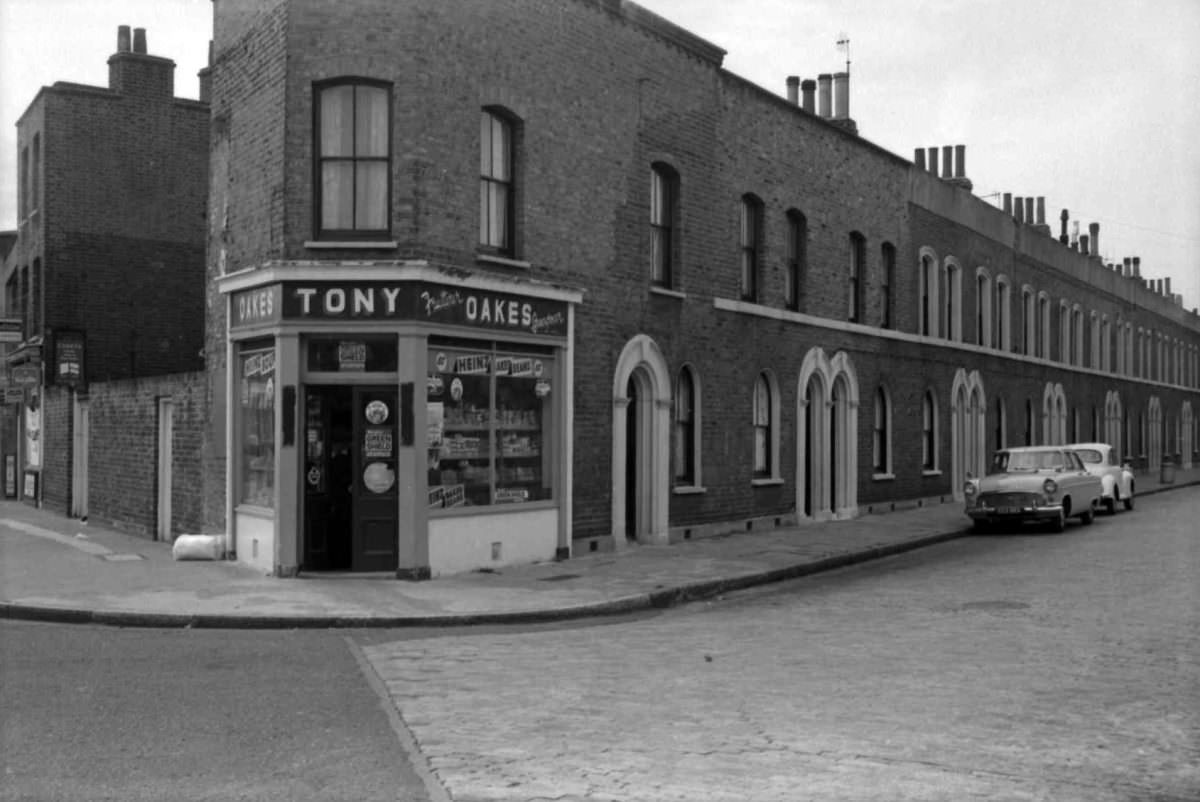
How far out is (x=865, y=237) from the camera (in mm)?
26828

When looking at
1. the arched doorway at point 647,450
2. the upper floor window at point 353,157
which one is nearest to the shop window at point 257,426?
the upper floor window at point 353,157

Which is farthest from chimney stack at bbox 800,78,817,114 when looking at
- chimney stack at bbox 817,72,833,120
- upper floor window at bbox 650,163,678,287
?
upper floor window at bbox 650,163,678,287

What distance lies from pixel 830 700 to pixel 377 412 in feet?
26.9

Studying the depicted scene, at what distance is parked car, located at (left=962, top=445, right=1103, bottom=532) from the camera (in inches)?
919

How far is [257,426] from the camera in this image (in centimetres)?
1628

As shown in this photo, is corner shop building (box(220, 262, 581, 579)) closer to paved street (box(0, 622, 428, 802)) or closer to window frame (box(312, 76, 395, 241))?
window frame (box(312, 76, 395, 241))

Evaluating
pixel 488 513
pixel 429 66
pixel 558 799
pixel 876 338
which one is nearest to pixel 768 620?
pixel 488 513

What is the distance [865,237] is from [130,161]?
52.0ft

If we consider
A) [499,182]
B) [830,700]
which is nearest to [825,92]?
[499,182]

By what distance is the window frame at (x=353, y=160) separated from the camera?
50.8 feet

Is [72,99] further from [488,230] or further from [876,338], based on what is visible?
[876,338]

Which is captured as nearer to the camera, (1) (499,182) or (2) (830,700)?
(2) (830,700)

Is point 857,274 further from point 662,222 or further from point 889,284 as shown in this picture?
point 662,222

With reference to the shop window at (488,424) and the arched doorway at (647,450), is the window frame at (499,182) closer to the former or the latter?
the shop window at (488,424)
